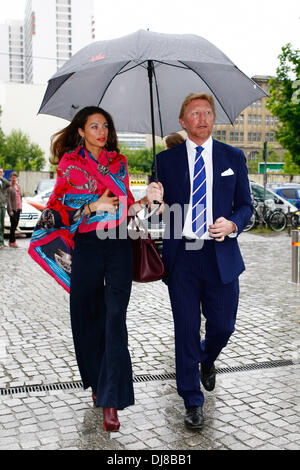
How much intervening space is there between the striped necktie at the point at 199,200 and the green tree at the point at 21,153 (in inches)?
3021

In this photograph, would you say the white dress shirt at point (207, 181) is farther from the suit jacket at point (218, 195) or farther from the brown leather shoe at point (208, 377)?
the brown leather shoe at point (208, 377)

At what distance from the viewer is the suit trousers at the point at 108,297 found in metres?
3.43

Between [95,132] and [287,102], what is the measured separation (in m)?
22.5

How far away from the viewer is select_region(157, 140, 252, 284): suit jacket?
141 inches

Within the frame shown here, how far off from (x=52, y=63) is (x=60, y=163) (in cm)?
14738

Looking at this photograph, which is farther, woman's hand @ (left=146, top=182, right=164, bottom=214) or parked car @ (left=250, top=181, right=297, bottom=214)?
parked car @ (left=250, top=181, right=297, bottom=214)

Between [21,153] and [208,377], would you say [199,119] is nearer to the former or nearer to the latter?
[208,377]

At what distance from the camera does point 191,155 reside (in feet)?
12.0

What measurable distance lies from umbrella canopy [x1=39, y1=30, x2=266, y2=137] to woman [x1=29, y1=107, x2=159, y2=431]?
44cm

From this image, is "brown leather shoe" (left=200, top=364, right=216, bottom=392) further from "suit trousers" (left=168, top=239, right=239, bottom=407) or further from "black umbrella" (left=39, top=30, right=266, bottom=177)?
A: "black umbrella" (left=39, top=30, right=266, bottom=177)

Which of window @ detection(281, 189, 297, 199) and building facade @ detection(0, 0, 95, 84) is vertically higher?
building facade @ detection(0, 0, 95, 84)

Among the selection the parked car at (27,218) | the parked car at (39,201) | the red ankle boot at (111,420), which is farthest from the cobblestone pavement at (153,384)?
the parked car at (39,201)

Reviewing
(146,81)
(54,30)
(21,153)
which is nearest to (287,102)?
(146,81)

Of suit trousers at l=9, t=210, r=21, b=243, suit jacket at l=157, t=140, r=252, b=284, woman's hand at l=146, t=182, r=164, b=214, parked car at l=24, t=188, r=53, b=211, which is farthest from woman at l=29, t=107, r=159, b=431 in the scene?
parked car at l=24, t=188, r=53, b=211
